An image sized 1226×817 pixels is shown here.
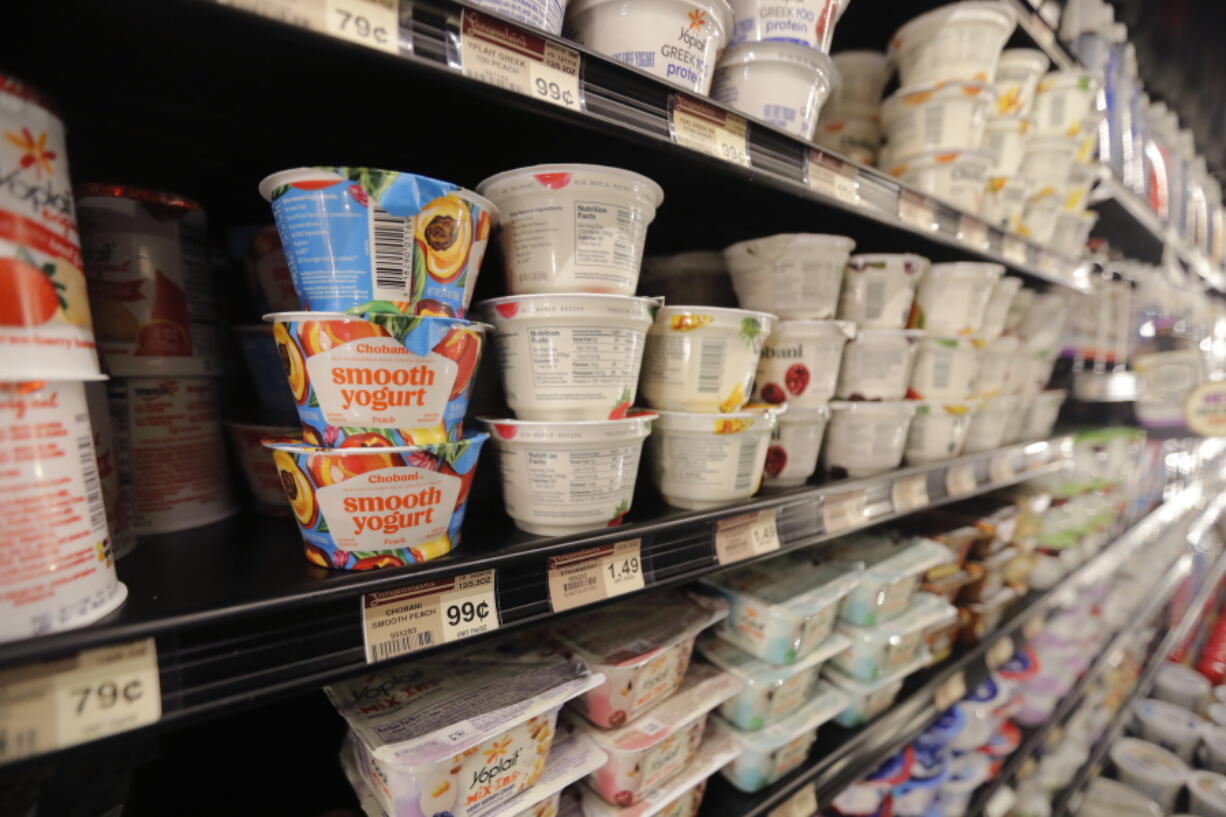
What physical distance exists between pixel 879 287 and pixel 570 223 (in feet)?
2.44

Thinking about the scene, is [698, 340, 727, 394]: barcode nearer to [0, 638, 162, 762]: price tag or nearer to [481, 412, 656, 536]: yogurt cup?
[481, 412, 656, 536]: yogurt cup

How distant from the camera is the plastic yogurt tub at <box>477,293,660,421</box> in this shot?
2.14 ft

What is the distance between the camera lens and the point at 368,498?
0.54 metres

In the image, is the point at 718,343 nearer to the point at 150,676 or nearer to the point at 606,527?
the point at 606,527

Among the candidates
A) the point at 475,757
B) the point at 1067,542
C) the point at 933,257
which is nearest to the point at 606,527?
the point at 475,757

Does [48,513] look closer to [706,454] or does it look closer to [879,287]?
[706,454]

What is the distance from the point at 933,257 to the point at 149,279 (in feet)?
5.47

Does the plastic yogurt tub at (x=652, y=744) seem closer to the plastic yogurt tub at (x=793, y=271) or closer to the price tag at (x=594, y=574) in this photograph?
the price tag at (x=594, y=574)

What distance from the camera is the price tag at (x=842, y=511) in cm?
94

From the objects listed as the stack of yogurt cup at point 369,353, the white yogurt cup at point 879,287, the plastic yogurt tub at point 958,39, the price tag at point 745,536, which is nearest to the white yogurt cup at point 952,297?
the white yogurt cup at point 879,287

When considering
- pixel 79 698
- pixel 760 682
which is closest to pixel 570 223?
pixel 79 698

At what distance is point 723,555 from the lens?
2.54 ft

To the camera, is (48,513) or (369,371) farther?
(369,371)

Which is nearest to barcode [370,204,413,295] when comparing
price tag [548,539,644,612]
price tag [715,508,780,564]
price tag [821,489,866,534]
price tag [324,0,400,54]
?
price tag [324,0,400,54]
